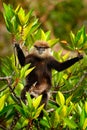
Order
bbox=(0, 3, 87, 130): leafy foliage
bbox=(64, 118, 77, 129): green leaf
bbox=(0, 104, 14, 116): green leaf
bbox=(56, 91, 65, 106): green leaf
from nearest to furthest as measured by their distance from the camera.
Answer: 1. bbox=(64, 118, 77, 129): green leaf
2. bbox=(0, 3, 87, 130): leafy foliage
3. bbox=(0, 104, 14, 116): green leaf
4. bbox=(56, 91, 65, 106): green leaf

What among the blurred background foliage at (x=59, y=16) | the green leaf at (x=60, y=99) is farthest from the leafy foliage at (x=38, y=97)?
the blurred background foliage at (x=59, y=16)

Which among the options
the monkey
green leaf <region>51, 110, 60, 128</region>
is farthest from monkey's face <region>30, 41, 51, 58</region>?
green leaf <region>51, 110, 60, 128</region>

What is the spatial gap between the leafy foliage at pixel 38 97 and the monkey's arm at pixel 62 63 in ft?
0.22

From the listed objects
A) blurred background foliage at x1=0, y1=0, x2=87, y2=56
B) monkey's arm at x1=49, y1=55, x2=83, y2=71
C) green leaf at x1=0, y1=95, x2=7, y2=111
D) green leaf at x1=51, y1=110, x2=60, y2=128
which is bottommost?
blurred background foliage at x1=0, y1=0, x2=87, y2=56

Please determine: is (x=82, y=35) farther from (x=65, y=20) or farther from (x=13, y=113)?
(x=65, y=20)

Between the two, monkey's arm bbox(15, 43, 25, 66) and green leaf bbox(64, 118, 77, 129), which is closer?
green leaf bbox(64, 118, 77, 129)

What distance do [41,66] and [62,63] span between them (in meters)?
0.20

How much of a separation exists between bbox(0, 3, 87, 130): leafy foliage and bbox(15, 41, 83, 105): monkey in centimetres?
7

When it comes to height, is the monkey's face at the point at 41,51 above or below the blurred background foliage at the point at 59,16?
above

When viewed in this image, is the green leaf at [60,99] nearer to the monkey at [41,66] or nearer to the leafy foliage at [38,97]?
the leafy foliage at [38,97]

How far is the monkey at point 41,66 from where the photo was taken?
15.8ft

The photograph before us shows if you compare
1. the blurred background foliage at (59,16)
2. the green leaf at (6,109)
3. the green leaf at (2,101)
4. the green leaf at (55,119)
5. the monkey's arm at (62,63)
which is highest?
the green leaf at (2,101)

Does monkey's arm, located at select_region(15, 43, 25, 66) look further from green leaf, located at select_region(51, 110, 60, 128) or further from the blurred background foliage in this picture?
the blurred background foliage

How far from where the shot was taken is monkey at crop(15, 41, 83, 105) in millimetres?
4831
